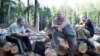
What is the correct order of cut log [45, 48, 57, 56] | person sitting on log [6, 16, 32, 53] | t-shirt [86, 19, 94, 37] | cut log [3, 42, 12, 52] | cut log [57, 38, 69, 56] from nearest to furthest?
cut log [45, 48, 57, 56] < cut log [57, 38, 69, 56] < cut log [3, 42, 12, 52] < person sitting on log [6, 16, 32, 53] < t-shirt [86, 19, 94, 37]

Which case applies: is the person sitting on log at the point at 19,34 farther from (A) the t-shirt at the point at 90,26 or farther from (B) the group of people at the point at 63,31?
(A) the t-shirt at the point at 90,26

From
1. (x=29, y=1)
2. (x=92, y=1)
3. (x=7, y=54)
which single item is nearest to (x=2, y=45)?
(x=7, y=54)

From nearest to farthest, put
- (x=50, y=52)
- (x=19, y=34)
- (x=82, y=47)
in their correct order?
1. (x=50, y=52)
2. (x=82, y=47)
3. (x=19, y=34)

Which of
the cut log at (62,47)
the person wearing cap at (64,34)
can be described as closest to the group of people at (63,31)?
the person wearing cap at (64,34)

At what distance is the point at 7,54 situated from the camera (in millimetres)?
7453

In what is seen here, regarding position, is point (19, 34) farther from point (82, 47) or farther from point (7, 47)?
point (82, 47)

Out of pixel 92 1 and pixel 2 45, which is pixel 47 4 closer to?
pixel 92 1

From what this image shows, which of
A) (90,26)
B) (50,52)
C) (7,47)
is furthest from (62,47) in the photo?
(7,47)

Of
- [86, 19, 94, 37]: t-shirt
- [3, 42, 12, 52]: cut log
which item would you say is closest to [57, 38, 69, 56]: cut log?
[86, 19, 94, 37]: t-shirt

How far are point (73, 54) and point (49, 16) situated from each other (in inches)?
213

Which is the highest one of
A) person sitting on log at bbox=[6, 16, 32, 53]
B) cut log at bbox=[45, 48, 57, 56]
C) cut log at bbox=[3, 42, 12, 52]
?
person sitting on log at bbox=[6, 16, 32, 53]

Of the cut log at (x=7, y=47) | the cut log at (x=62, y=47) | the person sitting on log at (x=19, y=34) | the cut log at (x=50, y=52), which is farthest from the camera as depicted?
the person sitting on log at (x=19, y=34)

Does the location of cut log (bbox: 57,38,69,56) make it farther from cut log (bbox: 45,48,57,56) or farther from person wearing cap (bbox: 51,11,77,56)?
cut log (bbox: 45,48,57,56)

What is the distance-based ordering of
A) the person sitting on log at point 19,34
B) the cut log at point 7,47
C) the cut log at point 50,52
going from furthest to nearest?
1. the person sitting on log at point 19,34
2. the cut log at point 7,47
3. the cut log at point 50,52
